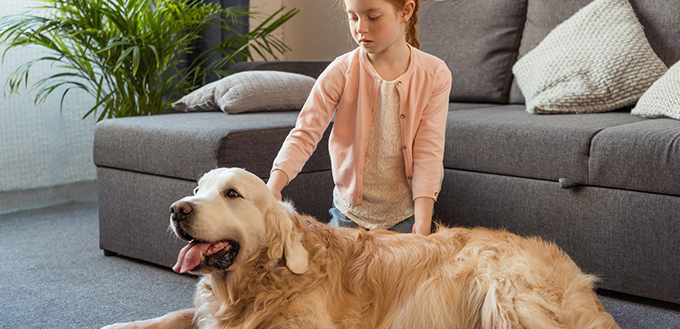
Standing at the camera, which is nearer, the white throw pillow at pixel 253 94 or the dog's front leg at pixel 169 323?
the dog's front leg at pixel 169 323

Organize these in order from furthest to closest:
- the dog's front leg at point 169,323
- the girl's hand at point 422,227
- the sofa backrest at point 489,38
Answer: the sofa backrest at point 489,38 < the girl's hand at point 422,227 < the dog's front leg at point 169,323

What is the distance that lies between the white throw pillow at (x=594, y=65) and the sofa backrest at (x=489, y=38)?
20cm

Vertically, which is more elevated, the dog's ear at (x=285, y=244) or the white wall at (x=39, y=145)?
the dog's ear at (x=285, y=244)

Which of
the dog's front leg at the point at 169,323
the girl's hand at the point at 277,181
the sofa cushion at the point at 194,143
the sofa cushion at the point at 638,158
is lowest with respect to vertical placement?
the dog's front leg at the point at 169,323

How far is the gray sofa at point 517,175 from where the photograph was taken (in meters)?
2.07

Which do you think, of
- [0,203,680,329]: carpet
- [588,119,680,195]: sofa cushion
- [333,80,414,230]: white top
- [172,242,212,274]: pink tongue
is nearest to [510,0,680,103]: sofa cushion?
[588,119,680,195]: sofa cushion

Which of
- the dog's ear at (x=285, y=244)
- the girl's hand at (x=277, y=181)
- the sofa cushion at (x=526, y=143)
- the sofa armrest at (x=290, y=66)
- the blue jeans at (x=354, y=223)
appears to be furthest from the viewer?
the sofa armrest at (x=290, y=66)

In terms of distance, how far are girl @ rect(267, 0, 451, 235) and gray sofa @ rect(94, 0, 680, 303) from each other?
1.31ft

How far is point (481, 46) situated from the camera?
3293mm

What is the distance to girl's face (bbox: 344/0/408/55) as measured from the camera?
69.8 inches

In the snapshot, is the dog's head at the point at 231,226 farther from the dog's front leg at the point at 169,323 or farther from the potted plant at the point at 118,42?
the potted plant at the point at 118,42

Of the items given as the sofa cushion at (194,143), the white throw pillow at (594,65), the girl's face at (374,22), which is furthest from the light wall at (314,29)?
the girl's face at (374,22)

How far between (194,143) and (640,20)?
198cm

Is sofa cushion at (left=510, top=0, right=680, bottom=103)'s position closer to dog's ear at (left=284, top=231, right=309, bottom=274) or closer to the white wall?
dog's ear at (left=284, top=231, right=309, bottom=274)
